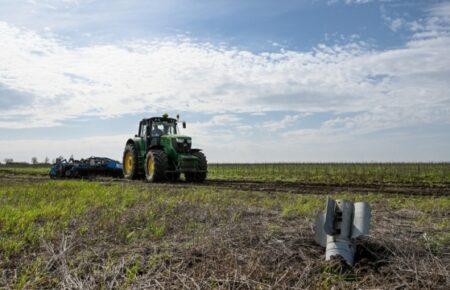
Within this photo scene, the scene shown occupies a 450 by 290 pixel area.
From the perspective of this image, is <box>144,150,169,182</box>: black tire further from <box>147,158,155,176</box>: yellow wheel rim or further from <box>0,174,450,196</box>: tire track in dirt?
<box>0,174,450,196</box>: tire track in dirt

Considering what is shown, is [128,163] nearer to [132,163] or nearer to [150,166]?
[132,163]

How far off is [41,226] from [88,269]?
7.54 feet

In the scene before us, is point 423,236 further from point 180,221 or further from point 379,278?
point 180,221

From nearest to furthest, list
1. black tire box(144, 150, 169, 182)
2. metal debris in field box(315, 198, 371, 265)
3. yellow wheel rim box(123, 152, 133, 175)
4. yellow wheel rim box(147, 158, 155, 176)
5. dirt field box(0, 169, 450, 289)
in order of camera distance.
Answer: dirt field box(0, 169, 450, 289) < metal debris in field box(315, 198, 371, 265) < black tire box(144, 150, 169, 182) < yellow wheel rim box(147, 158, 155, 176) < yellow wheel rim box(123, 152, 133, 175)

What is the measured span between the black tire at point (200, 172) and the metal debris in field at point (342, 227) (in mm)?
13177

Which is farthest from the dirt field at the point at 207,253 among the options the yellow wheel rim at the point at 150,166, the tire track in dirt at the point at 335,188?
the yellow wheel rim at the point at 150,166

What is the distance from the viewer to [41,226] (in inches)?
257

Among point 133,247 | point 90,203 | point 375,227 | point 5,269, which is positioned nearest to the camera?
point 5,269

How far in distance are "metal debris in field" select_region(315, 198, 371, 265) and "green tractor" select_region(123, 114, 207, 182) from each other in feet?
42.2

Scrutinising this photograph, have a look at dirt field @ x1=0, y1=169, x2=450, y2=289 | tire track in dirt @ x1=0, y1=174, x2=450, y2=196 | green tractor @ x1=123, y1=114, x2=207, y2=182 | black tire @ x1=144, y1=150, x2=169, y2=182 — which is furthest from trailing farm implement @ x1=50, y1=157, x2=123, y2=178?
dirt field @ x1=0, y1=169, x2=450, y2=289

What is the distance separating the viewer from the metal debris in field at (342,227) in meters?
4.63

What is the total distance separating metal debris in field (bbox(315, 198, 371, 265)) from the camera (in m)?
4.63

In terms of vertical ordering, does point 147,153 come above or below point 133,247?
above

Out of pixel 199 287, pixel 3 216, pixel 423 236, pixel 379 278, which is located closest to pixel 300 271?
pixel 379 278
